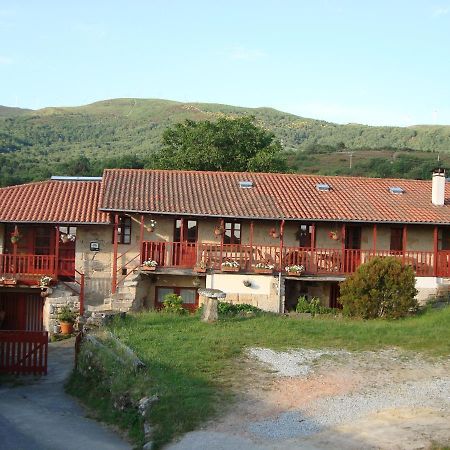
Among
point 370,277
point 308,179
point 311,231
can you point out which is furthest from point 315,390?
point 308,179

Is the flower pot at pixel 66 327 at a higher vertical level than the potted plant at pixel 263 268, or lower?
lower

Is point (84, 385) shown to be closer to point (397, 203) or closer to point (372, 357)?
point (372, 357)

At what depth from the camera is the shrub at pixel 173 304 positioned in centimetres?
2384

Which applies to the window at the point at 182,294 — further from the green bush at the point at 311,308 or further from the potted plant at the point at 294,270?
the green bush at the point at 311,308

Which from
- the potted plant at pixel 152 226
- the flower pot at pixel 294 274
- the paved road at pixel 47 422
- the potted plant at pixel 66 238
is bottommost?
the paved road at pixel 47 422

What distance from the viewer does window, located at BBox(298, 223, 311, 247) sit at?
27.0 meters

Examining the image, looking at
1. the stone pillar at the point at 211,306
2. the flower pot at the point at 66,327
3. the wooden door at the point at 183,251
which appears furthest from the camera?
the wooden door at the point at 183,251

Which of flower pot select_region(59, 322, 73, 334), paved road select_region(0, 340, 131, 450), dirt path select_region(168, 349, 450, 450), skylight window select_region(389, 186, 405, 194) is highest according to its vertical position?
skylight window select_region(389, 186, 405, 194)

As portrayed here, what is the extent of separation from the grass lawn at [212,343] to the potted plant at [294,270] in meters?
2.57

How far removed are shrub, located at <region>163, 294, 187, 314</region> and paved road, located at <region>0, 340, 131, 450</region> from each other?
18.6ft

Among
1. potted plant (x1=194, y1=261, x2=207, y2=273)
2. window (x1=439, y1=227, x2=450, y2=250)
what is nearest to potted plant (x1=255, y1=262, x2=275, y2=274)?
potted plant (x1=194, y1=261, x2=207, y2=273)

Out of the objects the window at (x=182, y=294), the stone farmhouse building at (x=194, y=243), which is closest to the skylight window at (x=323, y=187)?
the stone farmhouse building at (x=194, y=243)

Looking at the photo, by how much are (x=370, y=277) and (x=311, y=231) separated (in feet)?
13.5

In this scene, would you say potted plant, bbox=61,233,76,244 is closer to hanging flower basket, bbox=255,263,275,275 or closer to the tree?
hanging flower basket, bbox=255,263,275,275
